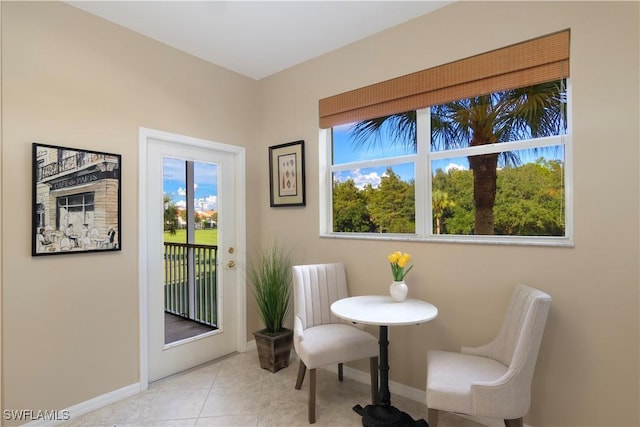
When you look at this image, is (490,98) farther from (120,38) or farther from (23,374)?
(23,374)

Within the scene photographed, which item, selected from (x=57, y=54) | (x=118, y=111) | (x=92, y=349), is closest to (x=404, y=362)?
(x=92, y=349)

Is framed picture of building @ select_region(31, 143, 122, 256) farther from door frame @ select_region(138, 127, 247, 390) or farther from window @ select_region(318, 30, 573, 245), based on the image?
window @ select_region(318, 30, 573, 245)

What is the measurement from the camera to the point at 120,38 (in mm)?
2471

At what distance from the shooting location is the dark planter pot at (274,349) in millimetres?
2818

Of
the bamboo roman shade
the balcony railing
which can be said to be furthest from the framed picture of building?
the bamboo roman shade

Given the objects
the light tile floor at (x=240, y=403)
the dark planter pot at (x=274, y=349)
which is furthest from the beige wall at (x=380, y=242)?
the dark planter pot at (x=274, y=349)

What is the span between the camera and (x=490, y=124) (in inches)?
88.6

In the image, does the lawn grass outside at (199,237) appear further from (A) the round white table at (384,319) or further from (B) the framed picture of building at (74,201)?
(A) the round white table at (384,319)

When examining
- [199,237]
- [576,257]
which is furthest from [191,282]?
[576,257]

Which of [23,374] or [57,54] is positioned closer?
[23,374]

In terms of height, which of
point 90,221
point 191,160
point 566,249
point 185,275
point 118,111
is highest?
point 118,111

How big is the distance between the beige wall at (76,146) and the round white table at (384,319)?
169 centimetres

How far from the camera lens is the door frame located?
8.41 ft

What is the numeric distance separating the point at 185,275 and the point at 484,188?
2.57 m
